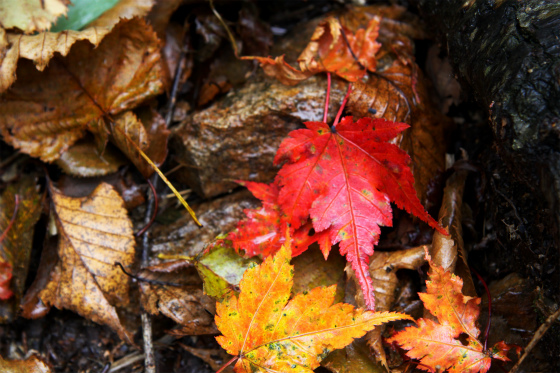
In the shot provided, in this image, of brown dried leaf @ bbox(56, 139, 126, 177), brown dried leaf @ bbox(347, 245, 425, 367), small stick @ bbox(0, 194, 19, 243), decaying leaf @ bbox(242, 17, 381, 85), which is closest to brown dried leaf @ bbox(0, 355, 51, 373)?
small stick @ bbox(0, 194, 19, 243)

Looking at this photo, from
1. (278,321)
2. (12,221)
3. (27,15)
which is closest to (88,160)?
(12,221)

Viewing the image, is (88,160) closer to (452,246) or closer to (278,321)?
(278,321)

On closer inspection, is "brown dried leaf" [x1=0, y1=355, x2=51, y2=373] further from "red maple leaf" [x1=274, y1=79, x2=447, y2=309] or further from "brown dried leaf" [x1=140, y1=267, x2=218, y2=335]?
"red maple leaf" [x1=274, y1=79, x2=447, y2=309]

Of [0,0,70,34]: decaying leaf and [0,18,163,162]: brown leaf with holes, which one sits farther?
[0,18,163,162]: brown leaf with holes

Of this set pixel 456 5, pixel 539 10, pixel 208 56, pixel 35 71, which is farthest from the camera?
pixel 208 56

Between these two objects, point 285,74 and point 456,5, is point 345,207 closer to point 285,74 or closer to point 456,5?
point 285,74

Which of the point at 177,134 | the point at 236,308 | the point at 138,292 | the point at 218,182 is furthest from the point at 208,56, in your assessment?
the point at 236,308

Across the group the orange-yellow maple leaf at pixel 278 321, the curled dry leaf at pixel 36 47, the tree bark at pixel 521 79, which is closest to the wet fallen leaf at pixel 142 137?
the curled dry leaf at pixel 36 47

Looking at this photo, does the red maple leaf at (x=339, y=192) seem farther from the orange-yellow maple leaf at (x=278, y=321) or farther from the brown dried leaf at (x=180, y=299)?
the brown dried leaf at (x=180, y=299)
